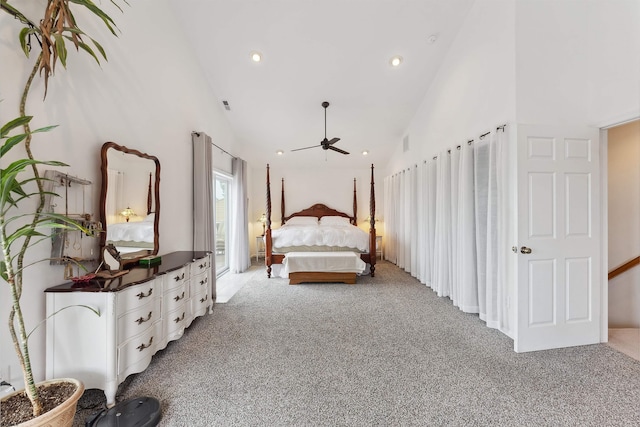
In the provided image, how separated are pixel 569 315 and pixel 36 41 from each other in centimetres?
462

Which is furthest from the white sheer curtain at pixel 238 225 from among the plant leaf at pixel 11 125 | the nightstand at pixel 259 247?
the plant leaf at pixel 11 125

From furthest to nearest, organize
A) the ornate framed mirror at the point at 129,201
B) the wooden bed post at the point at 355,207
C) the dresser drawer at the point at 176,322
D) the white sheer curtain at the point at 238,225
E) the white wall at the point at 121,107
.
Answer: the wooden bed post at the point at 355,207
the white sheer curtain at the point at 238,225
the dresser drawer at the point at 176,322
the ornate framed mirror at the point at 129,201
the white wall at the point at 121,107

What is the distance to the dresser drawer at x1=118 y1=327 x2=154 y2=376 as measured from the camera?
1794mm

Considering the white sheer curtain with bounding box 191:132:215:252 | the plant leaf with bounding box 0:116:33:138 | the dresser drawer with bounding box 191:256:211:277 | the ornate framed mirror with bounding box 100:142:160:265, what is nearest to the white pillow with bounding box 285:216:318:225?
the white sheer curtain with bounding box 191:132:215:252

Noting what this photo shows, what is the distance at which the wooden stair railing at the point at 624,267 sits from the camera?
3076 millimetres

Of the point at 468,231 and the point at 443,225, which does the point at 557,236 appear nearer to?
the point at 468,231

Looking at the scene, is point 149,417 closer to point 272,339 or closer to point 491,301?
point 272,339

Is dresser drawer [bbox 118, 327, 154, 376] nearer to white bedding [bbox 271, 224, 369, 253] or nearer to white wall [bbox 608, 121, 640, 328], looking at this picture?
white bedding [bbox 271, 224, 369, 253]

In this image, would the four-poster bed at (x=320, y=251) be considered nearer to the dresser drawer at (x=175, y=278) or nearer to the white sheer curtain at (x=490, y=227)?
the white sheer curtain at (x=490, y=227)

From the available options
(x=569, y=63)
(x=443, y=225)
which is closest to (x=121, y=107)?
(x=443, y=225)

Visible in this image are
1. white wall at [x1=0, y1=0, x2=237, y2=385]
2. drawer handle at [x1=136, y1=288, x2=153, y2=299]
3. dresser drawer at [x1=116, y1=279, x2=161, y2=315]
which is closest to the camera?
white wall at [x1=0, y1=0, x2=237, y2=385]

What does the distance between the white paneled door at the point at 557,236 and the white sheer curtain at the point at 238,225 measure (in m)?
4.52

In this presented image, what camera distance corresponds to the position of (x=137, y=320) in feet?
6.24

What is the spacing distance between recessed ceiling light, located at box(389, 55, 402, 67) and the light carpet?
339 cm
